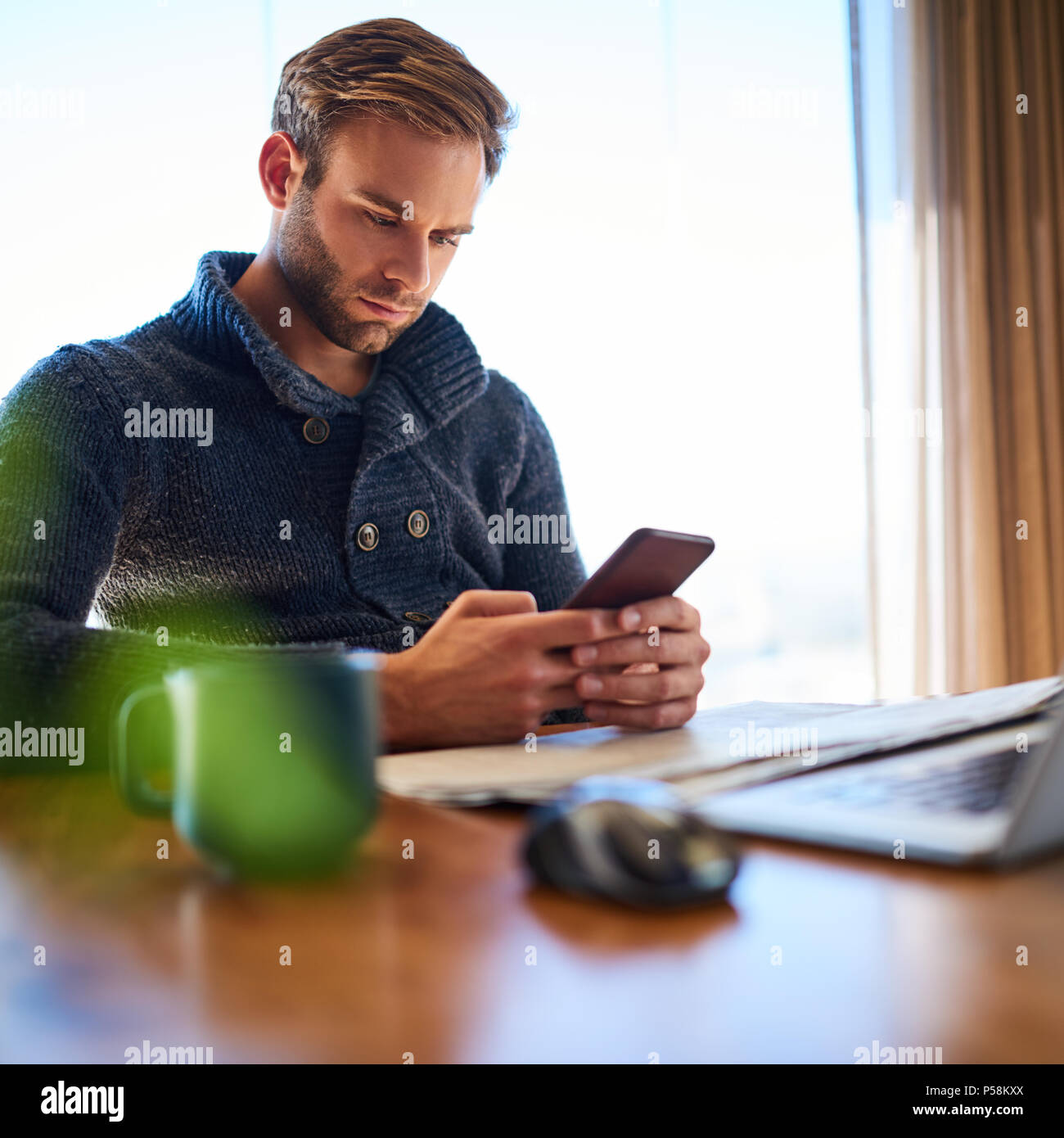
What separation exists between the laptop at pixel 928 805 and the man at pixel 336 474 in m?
0.26

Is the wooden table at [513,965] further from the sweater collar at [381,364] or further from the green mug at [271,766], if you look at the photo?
the sweater collar at [381,364]

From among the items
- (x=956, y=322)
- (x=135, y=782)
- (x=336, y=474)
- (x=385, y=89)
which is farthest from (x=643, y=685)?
(x=956, y=322)

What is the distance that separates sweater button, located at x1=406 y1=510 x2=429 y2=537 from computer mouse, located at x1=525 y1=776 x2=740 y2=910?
859mm

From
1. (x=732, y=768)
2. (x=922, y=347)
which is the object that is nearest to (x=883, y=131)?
(x=922, y=347)

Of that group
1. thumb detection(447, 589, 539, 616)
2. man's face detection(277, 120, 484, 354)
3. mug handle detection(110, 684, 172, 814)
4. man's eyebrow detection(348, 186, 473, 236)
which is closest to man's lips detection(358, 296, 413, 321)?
man's face detection(277, 120, 484, 354)

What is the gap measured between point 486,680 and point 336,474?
560 mm

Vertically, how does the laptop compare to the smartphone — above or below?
below

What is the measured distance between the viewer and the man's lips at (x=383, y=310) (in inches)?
53.0

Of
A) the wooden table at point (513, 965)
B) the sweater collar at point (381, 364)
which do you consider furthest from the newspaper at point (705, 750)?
the sweater collar at point (381, 364)

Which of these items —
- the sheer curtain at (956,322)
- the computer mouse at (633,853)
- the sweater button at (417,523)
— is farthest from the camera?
the sheer curtain at (956,322)

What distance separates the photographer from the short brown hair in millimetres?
1308

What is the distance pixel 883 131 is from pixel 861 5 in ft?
1.17
